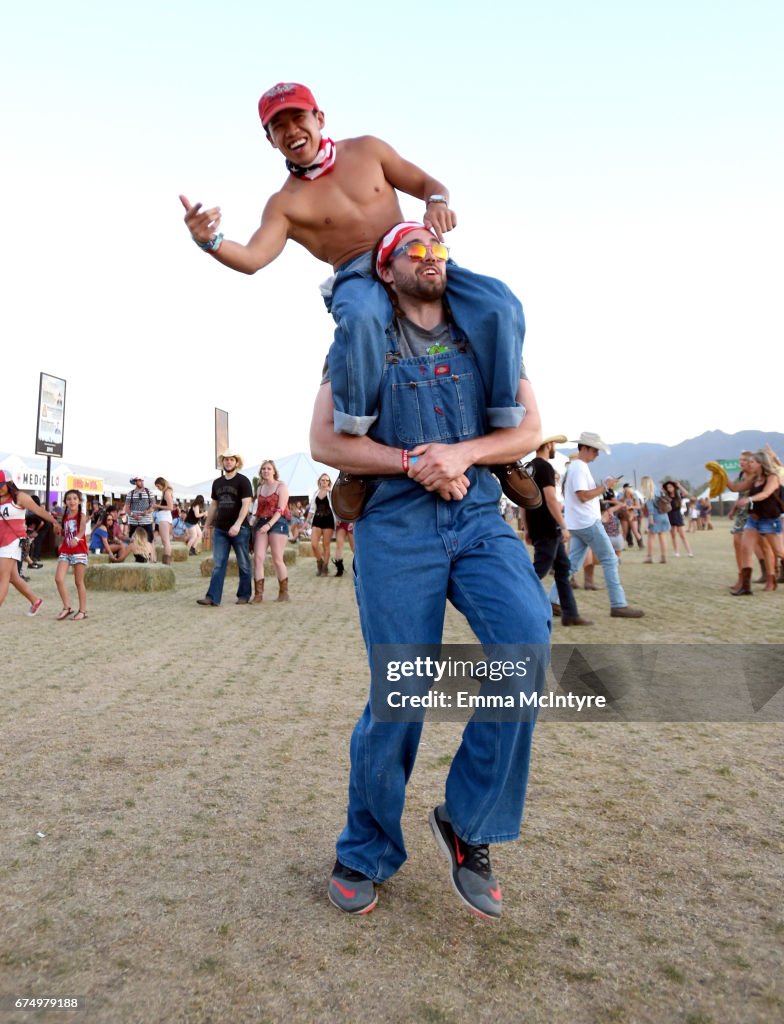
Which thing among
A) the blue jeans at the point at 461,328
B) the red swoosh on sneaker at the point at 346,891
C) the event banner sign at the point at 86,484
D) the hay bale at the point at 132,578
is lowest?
the red swoosh on sneaker at the point at 346,891

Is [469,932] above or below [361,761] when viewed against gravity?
below

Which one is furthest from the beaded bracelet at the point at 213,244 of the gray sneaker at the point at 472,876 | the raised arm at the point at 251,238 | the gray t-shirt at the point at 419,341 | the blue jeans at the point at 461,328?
the gray sneaker at the point at 472,876

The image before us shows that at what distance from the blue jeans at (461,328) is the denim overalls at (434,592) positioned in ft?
0.23

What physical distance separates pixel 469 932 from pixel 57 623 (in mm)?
8303

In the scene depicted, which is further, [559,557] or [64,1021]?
[559,557]

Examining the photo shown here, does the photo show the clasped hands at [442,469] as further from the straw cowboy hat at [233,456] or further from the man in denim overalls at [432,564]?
the straw cowboy hat at [233,456]

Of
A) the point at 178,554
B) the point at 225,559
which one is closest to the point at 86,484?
the point at 178,554

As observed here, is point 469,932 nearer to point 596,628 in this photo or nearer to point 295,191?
point 295,191

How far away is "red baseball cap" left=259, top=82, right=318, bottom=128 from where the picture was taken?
286cm

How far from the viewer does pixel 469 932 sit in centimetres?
236

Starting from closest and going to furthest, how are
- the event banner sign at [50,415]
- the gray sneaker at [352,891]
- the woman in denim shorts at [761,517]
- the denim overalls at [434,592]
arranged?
the denim overalls at [434,592], the gray sneaker at [352,891], the woman in denim shorts at [761,517], the event banner sign at [50,415]

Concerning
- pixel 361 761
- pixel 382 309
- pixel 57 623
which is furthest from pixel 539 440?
pixel 57 623

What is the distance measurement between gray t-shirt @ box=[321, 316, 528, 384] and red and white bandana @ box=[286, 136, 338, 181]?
78 centimetres

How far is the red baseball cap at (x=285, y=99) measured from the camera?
286 centimetres
